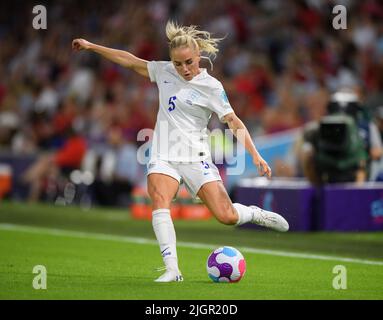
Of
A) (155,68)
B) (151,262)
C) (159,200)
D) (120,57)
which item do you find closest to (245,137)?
(159,200)

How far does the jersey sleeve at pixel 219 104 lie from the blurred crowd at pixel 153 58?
7.67 m

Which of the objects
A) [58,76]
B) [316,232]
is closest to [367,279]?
[316,232]

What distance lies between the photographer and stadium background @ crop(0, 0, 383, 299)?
18.3 metres

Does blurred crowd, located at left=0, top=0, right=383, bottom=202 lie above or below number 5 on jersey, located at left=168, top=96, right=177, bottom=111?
above

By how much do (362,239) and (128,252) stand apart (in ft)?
11.7

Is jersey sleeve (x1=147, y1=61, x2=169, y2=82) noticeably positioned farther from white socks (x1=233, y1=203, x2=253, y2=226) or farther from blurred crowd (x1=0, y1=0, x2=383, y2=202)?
blurred crowd (x1=0, y1=0, x2=383, y2=202)

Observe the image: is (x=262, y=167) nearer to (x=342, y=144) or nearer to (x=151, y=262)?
(x=151, y=262)

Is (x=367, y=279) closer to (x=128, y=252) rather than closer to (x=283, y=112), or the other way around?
(x=128, y=252)

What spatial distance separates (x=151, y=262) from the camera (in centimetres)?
1210

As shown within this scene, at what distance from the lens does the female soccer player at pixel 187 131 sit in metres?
9.98

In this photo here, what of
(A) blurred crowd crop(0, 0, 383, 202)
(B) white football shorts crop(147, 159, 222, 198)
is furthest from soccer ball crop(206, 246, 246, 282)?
(A) blurred crowd crop(0, 0, 383, 202)

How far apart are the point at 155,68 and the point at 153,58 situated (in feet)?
41.3

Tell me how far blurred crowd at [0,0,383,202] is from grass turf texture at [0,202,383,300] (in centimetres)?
309
